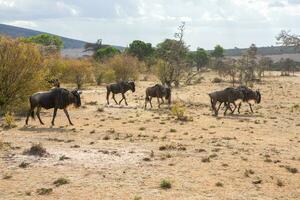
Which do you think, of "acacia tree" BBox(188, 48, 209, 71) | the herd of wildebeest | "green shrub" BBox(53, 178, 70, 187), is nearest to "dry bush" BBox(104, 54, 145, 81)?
the herd of wildebeest

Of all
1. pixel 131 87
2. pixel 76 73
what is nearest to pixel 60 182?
pixel 131 87

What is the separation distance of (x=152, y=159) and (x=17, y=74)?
13.5 metres

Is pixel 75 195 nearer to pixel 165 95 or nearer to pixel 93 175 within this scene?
pixel 93 175

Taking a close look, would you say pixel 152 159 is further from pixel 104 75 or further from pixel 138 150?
pixel 104 75

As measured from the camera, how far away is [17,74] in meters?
26.3

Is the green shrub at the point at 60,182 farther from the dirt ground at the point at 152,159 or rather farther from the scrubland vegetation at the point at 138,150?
the dirt ground at the point at 152,159

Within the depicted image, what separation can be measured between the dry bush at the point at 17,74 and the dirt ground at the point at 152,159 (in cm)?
216

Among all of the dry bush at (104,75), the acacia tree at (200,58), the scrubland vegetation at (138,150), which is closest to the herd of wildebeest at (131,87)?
the scrubland vegetation at (138,150)

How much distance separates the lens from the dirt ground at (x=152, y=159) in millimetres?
11935

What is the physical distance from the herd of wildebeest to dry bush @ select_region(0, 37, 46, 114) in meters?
1.76

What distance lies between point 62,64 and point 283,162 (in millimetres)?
36675

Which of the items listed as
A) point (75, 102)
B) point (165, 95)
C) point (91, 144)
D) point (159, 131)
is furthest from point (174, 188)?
point (165, 95)

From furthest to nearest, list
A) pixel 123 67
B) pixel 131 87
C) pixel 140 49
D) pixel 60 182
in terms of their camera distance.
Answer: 1. pixel 140 49
2. pixel 123 67
3. pixel 131 87
4. pixel 60 182

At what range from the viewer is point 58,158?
14875 mm
